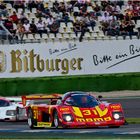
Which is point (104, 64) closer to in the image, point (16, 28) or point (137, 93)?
point (137, 93)

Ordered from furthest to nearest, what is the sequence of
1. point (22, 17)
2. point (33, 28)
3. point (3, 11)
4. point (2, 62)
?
point (22, 17) < point (3, 11) < point (33, 28) < point (2, 62)

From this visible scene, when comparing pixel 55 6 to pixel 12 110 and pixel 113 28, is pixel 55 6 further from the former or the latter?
pixel 12 110

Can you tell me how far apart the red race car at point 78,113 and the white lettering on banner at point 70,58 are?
1220 cm

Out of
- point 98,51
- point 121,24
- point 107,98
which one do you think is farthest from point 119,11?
point 107,98

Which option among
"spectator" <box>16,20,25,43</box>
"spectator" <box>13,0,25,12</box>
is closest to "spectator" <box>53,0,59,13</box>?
"spectator" <box>13,0,25,12</box>

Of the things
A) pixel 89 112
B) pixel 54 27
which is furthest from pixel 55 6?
pixel 89 112

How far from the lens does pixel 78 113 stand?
17969mm

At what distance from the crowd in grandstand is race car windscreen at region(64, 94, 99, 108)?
497 inches

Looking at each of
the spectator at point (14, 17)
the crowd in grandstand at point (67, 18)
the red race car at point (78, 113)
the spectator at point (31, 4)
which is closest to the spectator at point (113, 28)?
the crowd in grandstand at point (67, 18)

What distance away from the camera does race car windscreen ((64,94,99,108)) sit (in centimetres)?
1839

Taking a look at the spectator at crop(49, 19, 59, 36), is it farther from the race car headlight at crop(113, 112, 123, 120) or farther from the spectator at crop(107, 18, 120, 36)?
the race car headlight at crop(113, 112, 123, 120)

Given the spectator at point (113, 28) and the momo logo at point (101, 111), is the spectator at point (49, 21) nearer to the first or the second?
the spectator at point (113, 28)

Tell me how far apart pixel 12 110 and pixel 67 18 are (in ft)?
39.9

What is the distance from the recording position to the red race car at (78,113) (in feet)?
58.2
